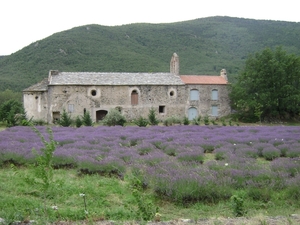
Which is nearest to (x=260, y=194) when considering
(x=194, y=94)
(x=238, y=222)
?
(x=238, y=222)

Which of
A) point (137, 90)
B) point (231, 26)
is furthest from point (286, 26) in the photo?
point (137, 90)

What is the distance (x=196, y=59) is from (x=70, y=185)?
184 feet

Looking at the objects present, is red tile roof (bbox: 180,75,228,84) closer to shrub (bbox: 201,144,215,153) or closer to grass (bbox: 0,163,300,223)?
shrub (bbox: 201,144,215,153)

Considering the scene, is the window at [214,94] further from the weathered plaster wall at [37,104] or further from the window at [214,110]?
the weathered plaster wall at [37,104]

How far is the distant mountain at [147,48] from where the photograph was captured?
50750 mm

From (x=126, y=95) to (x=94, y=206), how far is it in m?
22.7

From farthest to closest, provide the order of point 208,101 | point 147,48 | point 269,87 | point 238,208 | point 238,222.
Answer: point 147,48
point 208,101
point 269,87
point 238,208
point 238,222

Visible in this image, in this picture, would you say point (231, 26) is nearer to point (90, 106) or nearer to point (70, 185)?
point (90, 106)

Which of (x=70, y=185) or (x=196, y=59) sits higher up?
(x=196, y=59)

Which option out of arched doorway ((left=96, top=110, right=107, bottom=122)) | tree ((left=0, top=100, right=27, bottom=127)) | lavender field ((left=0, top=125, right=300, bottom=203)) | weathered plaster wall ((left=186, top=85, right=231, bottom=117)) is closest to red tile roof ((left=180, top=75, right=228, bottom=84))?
weathered plaster wall ((left=186, top=85, right=231, bottom=117))

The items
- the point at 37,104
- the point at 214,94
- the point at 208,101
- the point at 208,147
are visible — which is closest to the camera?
the point at 208,147

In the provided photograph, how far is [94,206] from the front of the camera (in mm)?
5828

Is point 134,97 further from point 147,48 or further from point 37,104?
point 147,48

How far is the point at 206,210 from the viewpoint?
5789 mm
